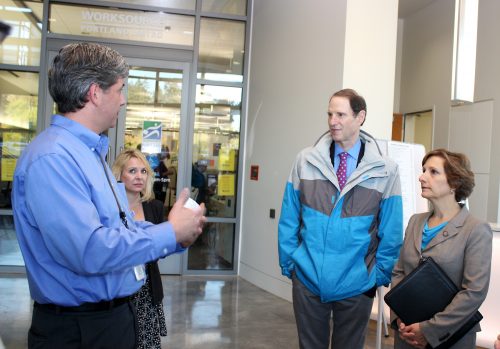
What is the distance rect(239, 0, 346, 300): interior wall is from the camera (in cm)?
502

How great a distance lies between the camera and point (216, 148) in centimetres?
671

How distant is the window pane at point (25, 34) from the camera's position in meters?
6.23

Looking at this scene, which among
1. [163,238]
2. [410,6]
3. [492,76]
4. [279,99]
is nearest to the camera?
[163,238]

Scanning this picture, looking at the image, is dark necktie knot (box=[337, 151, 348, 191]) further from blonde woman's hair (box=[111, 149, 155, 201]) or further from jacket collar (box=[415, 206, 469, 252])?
blonde woman's hair (box=[111, 149, 155, 201])

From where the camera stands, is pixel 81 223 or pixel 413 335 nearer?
pixel 81 223

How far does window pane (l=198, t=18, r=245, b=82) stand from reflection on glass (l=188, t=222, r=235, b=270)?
2.08 m

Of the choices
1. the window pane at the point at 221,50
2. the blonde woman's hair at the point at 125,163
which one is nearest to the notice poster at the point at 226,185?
the window pane at the point at 221,50

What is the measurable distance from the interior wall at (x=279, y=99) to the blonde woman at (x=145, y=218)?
2.40 meters

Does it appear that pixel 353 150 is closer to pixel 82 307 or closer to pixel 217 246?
pixel 82 307

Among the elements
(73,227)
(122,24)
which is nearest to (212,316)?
(73,227)

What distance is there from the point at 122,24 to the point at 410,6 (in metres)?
5.29

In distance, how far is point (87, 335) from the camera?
61.7 inches

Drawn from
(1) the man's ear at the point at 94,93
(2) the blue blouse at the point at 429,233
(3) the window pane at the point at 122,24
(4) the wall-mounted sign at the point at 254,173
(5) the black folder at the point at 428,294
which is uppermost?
(3) the window pane at the point at 122,24

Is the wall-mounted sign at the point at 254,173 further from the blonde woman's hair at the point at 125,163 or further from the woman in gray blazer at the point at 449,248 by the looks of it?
the woman in gray blazer at the point at 449,248
